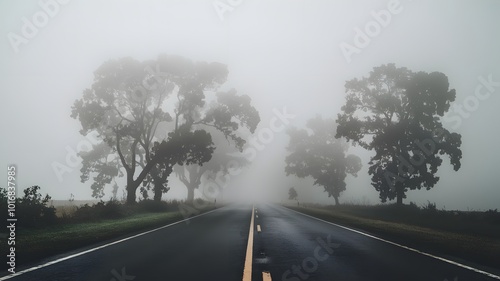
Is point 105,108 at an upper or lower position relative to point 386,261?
upper

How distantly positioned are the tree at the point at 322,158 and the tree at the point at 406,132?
1656cm

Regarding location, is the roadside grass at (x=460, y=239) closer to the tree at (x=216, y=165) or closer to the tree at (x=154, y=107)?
the tree at (x=154, y=107)

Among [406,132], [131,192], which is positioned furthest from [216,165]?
[406,132]

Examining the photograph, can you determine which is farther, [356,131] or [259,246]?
[356,131]

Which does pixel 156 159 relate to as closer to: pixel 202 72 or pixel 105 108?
pixel 105 108

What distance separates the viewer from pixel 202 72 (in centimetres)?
3394

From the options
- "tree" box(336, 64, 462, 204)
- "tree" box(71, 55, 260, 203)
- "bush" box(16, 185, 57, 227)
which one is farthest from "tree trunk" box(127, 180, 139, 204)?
"tree" box(336, 64, 462, 204)

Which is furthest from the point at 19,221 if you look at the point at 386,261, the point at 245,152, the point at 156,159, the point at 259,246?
the point at 245,152

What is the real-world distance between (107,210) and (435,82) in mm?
27797

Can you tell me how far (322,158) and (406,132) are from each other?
20.3m

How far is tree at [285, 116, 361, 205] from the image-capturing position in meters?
45.9

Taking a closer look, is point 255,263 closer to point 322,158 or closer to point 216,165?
point 322,158

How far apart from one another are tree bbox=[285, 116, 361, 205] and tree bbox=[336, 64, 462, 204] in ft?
54.3

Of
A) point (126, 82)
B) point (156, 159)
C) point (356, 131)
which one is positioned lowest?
point (156, 159)
